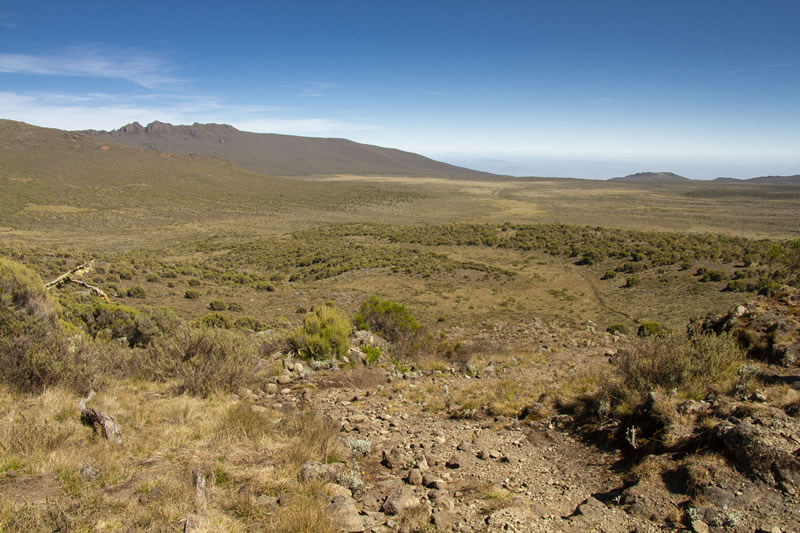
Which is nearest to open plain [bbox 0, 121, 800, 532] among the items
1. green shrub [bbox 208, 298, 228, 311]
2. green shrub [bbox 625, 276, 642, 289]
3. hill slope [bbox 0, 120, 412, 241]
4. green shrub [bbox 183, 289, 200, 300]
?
green shrub [bbox 208, 298, 228, 311]

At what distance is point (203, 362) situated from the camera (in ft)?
20.5

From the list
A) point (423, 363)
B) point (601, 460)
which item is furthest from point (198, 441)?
point (423, 363)

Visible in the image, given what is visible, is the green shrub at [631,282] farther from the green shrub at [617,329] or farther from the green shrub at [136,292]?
the green shrub at [136,292]

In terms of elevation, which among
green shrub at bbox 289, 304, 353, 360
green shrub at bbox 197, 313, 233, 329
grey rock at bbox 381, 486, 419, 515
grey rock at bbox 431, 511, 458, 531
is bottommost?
green shrub at bbox 197, 313, 233, 329

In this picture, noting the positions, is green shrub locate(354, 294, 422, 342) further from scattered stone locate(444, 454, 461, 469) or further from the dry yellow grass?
scattered stone locate(444, 454, 461, 469)

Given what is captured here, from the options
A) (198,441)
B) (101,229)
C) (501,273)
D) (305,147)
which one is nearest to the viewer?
(198,441)

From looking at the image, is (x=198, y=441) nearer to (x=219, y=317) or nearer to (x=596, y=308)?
(x=219, y=317)

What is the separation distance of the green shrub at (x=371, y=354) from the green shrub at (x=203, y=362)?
258cm

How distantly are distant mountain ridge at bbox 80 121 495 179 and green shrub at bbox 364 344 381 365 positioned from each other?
152m

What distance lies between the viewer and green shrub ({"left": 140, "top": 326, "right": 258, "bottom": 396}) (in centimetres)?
602

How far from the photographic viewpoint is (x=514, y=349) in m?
12.0

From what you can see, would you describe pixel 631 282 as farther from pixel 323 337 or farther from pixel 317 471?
pixel 317 471

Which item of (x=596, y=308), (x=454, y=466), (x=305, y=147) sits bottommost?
(x=596, y=308)

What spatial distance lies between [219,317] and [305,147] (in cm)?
18956
